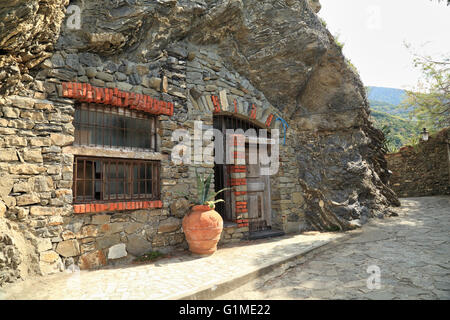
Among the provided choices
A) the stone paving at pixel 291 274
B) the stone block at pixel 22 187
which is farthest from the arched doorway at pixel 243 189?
the stone block at pixel 22 187

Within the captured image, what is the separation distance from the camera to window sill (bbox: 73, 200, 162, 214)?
12.3 feet

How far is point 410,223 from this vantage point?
21.0 feet

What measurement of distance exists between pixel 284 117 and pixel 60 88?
16.5ft

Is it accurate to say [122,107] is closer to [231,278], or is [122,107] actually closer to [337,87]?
[231,278]

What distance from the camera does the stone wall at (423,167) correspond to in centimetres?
1063

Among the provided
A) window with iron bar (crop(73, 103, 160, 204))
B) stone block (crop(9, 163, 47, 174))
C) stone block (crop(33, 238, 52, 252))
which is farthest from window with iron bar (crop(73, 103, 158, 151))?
stone block (crop(33, 238, 52, 252))

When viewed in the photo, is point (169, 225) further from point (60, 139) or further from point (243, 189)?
point (60, 139)

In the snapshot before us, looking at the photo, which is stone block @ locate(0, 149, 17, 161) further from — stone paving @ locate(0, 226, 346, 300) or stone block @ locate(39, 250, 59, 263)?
stone paving @ locate(0, 226, 346, 300)

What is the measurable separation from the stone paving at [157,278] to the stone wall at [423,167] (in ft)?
31.1

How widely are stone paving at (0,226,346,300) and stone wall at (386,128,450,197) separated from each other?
948 cm

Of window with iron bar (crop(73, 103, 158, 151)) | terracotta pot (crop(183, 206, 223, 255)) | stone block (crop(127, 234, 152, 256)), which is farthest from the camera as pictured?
terracotta pot (crop(183, 206, 223, 255))

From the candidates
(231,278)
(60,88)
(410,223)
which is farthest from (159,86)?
(410,223)

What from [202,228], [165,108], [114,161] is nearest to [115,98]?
[165,108]

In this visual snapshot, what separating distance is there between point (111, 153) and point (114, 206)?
0.85 metres
